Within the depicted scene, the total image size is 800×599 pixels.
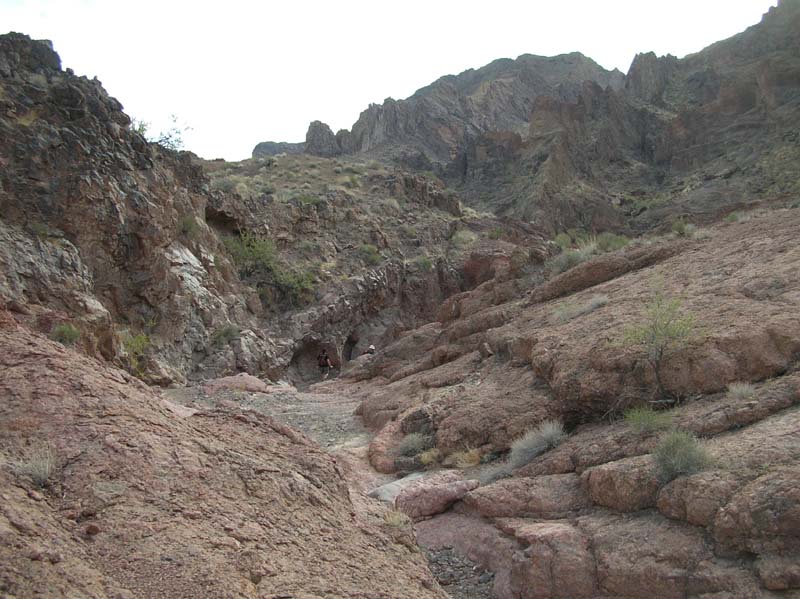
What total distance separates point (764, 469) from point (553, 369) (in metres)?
4.12

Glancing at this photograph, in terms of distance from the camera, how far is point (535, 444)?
292 inches

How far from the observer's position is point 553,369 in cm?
874

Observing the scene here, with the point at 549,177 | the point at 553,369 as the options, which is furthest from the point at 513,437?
the point at 549,177

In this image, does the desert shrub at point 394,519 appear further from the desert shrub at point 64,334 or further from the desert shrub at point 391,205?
the desert shrub at point 391,205

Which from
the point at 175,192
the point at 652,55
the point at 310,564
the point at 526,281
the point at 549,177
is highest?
the point at 652,55

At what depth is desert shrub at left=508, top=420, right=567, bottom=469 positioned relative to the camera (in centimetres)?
732

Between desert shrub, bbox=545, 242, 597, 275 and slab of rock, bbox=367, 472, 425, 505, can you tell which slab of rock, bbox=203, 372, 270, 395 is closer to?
slab of rock, bbox=367, 472, 425, 505

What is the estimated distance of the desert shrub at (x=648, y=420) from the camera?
6.15m

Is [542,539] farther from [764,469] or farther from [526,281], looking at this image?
[526,281]

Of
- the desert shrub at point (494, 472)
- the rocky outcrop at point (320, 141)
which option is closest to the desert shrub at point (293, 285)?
the desert shrub at point (494, 472)

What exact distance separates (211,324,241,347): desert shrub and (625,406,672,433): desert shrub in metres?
14.2

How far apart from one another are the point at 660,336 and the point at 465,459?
282cm

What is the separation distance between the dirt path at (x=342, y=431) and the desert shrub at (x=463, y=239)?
61.7 feet

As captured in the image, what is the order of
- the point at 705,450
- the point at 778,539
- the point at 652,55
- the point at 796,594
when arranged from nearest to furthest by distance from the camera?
the point at 796,594
the point at 778,539
the point at 705,450
the point at 652,55
